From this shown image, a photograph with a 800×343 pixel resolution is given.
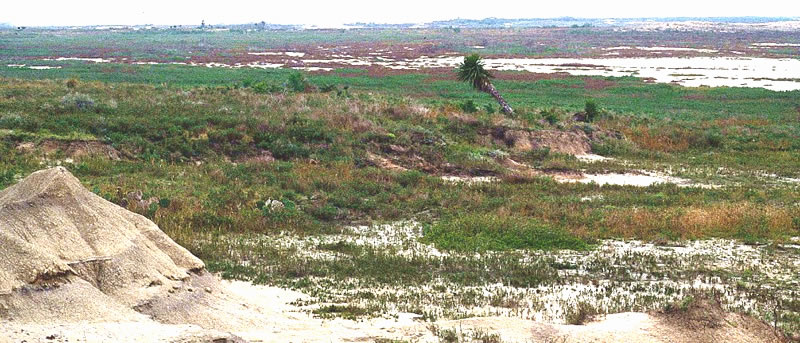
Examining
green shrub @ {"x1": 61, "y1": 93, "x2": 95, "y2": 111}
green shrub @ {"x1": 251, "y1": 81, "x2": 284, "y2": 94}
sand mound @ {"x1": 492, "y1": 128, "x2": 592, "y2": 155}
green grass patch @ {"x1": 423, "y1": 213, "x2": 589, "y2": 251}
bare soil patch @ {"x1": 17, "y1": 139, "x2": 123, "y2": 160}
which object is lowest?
sand mound @ {"x1": 492, "y1": 128, "x2": 592, "y2": 155}

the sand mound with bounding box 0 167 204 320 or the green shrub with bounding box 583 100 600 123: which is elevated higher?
the sand mound with bounding box 0 167 204 320

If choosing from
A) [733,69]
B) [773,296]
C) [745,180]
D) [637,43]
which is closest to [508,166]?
[745,180]

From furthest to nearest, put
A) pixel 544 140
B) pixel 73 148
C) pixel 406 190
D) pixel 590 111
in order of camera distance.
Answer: pixel 590 111 → pixel 544 140 → pixel 73 148 → pixel 406 190

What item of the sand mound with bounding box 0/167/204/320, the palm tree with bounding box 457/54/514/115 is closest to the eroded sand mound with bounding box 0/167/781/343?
the sand mound with bounding box 0/167/204/320

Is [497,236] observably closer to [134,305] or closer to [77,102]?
[134,305]

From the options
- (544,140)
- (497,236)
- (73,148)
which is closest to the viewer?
(497,236)

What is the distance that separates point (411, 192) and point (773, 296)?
1263 cm

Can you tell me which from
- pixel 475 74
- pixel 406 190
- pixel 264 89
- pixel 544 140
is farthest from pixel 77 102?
pixel 475 74

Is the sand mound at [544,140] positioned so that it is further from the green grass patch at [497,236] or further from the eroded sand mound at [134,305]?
the eroded sand mound at [134,305]

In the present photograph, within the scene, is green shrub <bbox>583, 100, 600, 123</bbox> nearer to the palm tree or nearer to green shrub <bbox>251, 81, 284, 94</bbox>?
the palm tree

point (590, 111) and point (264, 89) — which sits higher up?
point (264, 89)

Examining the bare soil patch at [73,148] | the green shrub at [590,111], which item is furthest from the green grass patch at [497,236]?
the green shrub at [590,111]

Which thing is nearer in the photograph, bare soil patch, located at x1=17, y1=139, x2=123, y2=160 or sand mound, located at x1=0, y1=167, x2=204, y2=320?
sand mound, located at x1=0, y1=167, x2=204, y2=320

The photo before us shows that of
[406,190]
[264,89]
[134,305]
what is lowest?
[406,190]
